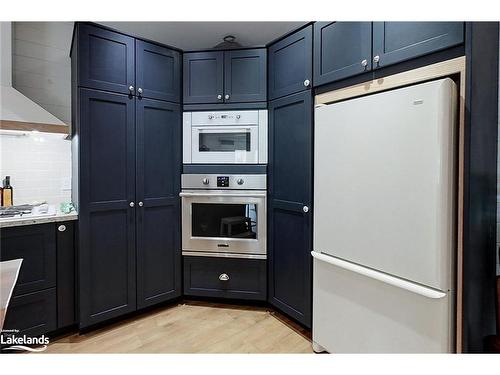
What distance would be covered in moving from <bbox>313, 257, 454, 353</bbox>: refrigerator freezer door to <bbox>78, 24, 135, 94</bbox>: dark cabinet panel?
1886mm

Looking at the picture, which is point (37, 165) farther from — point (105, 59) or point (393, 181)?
point (393, 181)

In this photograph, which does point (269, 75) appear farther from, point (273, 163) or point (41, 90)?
point (41, 90)

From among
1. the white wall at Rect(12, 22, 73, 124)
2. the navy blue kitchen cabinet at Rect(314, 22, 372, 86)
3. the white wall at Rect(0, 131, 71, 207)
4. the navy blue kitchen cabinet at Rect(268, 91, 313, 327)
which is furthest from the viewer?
the white wall at Rect(12, 22, 73, 124)

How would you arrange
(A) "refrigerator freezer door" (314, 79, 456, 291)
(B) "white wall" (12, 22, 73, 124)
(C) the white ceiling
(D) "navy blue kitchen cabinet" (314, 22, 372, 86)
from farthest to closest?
(C) the white ceiling
(B) "white wall" (12, 22, 73, 124)
(D) "navy blue kitchen cabinet" (314, 22, 372, 86)
(A) "refrigerator freezer door" (314, 79, 456, 291)

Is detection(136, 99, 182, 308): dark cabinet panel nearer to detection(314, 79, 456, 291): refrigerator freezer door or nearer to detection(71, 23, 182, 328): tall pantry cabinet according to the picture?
detection(71, 23, 182, 328): tall pantry cabinet

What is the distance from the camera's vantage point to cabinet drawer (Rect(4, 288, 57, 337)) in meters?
1.90

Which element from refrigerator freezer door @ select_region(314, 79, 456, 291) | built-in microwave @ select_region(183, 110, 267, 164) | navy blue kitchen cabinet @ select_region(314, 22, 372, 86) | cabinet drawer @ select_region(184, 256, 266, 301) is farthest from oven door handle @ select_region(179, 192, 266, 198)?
navy blue kitchen cabinet @ select_region(314, 22, 372, 86)

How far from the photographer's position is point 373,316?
155 centimetres

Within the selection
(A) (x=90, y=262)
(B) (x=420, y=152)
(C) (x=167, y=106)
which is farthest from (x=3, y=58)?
(B) (x=420, y=152)

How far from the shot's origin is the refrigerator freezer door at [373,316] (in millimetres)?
1296

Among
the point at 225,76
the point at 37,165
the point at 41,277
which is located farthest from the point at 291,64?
A: the point at 41,277

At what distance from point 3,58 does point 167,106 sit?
1.21m

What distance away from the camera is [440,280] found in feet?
4.14

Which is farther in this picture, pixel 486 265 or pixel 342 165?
pixel 342 165
